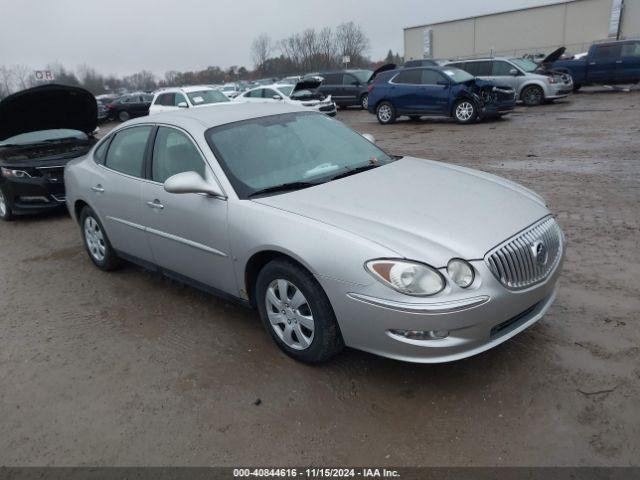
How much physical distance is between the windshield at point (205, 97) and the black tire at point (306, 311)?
14001mm

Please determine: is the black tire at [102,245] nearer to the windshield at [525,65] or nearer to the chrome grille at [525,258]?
the chrome grille at [525,258]

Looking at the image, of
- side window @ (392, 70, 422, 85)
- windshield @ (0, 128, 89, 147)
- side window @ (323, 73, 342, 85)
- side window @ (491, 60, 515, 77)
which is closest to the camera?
windshield @ (0, 128, 89, 147)

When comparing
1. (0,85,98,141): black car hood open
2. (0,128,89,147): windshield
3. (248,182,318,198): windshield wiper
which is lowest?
(0,128,89,147): windshield

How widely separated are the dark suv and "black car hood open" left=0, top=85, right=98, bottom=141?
1481cm

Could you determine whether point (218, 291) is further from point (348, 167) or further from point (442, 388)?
point (442, 388)

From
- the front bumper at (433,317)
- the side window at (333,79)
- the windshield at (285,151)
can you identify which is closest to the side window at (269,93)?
the side window at (333,79)

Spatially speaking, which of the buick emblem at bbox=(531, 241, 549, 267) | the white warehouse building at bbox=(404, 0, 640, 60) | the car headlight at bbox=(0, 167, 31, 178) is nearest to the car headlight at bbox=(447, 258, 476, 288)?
the buick emblem at bbox=(531, 241, 549, 267)

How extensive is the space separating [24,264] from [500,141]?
9.81 m

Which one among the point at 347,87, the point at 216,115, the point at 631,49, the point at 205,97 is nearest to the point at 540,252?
the point at 216,115

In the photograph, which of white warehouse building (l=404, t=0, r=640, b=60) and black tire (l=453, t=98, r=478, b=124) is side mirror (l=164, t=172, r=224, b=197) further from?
white warehouse building (l=404, t=0, r=640, b=60)

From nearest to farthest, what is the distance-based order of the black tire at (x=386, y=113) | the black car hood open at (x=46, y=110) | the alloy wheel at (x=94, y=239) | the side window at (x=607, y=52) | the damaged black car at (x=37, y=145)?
the alloy wheel at (x=94, y=239)
the black car hood open at (x=46, y=110)
the damaged black car at (x=37, y=145)
the black tire at (x=386, y=113)
the side window at (x=607, y=52)

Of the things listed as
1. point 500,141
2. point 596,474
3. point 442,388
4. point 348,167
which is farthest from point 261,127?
point 500,141

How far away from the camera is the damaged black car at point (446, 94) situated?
14570mm

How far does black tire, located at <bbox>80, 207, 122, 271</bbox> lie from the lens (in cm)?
502
